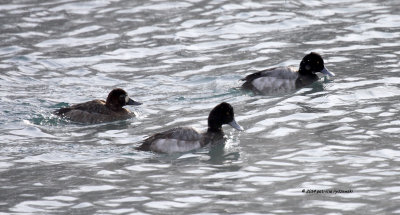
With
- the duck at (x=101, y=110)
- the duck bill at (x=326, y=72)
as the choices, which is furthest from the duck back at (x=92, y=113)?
the duck bill at (x=326, y=72)

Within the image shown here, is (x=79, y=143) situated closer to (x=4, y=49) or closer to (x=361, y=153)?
(x=361, y=153)

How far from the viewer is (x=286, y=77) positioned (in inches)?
633

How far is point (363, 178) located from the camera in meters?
10.5

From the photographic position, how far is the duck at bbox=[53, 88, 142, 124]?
14.5 m

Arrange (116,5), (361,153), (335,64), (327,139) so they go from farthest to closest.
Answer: (116,5)
(335,64)
(327,139)
(361,153)

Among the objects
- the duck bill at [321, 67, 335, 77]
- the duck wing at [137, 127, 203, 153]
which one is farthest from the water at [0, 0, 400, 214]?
the duck bill at [321, 67, 335, 77]

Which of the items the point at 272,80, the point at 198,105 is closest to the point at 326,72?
the point at 272,80

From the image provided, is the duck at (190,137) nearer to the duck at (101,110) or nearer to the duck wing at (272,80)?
the duck at (101,110)

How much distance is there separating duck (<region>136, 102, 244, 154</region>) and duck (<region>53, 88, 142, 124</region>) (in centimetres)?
237

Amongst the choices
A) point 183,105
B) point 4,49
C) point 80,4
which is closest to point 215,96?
point 183,105

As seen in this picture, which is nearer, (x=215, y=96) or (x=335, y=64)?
(x=215, y=96)

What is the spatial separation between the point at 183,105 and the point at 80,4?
8.08 metres

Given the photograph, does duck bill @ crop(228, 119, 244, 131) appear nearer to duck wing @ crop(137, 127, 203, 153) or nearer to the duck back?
duck wing @ crop(137, 127, 203, 153)

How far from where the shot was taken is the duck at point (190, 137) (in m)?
12.3
